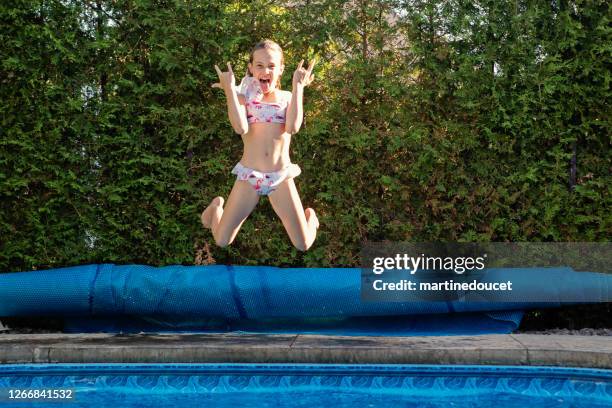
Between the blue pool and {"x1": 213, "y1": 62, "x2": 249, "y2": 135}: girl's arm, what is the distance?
249 centimetres

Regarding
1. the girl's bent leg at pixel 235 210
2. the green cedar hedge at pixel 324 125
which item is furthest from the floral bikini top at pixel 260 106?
the green cedar hedge at pixel 324 125

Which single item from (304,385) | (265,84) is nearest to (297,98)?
(265,84)

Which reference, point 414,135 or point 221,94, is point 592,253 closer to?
point 414,135

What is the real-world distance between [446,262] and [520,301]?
2.78ft

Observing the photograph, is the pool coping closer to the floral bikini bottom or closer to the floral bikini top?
the floral bikini bottom

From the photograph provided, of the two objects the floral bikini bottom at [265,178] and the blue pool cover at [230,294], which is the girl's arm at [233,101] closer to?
Result: the floral bikini bottom at [265,178]

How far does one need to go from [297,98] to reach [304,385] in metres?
2.79

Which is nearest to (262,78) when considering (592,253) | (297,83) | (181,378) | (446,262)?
(297,83)

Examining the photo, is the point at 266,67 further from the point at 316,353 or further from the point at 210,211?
the point at 316,353

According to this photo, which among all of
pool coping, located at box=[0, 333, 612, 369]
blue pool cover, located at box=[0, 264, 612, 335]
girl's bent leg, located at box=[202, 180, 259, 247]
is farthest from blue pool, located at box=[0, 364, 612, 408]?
girl's bent leg, located at box=[202, 180, 259, 247]

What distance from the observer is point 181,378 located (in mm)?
7195

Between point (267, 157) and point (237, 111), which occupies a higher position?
point (237, 111)

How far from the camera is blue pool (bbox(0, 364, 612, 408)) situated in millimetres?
6902

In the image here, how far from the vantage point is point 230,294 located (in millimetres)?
8688
